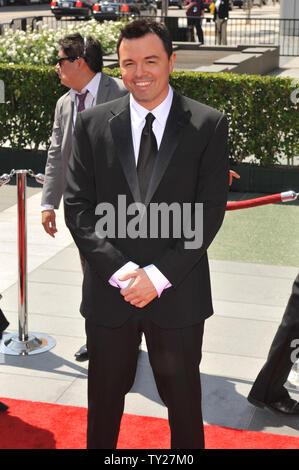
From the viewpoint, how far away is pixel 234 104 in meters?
10.9

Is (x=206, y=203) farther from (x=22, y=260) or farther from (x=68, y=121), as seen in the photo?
(x=22, y=260)

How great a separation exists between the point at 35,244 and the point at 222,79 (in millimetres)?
3778

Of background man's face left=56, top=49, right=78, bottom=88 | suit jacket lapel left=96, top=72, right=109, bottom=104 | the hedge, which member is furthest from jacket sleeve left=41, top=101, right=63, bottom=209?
the hedge

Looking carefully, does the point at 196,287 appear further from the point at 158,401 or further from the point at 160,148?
the point at 158,401

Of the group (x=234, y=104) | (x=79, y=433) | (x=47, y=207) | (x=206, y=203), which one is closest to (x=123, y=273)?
(x=206, y=203)

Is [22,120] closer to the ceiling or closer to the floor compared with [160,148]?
closer to the floor

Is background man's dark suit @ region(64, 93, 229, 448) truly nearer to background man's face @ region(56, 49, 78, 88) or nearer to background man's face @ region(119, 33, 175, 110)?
background man's face @ region(119, 33, 175, 110)

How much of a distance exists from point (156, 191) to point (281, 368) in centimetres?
197

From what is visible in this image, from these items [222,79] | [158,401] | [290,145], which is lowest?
[158,401]

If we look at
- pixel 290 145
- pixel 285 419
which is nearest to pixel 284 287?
pixel 285 419

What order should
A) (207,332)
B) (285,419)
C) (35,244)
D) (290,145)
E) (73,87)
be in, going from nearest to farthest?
1. (285,419)
2. (73,87)
3. (207,332)
4. (35,244)
5. (290,145)

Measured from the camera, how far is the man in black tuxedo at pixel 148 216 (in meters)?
3.57

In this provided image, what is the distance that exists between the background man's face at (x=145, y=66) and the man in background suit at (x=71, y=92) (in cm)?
200

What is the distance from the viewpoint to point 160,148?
360 cm
